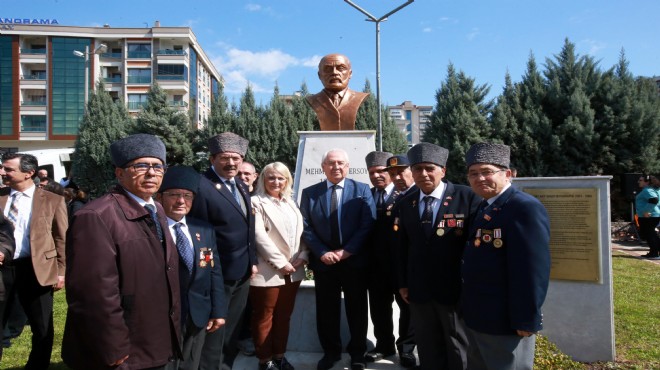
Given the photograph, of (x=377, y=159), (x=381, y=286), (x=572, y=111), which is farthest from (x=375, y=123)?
(x=381, y=286)

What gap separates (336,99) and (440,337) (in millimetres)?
3567

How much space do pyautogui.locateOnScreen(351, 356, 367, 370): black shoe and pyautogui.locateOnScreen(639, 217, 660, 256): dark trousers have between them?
9.10 m

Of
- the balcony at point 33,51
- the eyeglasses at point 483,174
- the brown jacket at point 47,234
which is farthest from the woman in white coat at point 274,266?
the balcony at point 33,51

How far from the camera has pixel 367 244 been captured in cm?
378

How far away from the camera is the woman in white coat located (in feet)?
11.6

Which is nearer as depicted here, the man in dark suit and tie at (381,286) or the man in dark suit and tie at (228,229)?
the man in dark suit and tie at (228,229)

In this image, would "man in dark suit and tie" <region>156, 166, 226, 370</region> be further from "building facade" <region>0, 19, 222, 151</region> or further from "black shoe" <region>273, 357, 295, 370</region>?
"building facade" <region>0, 19, 222, 151</region>

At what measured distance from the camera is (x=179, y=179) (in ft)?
8.77

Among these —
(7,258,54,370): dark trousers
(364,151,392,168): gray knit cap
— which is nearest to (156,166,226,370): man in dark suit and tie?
(7,258,54,370): dark trousers

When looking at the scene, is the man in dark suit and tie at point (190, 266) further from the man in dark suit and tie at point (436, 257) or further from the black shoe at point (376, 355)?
the black shoe at point (376, 355)

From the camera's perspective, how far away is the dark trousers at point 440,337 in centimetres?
303

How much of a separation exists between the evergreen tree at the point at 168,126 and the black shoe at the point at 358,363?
21.1m

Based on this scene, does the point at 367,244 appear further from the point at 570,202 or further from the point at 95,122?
the point at 95,122

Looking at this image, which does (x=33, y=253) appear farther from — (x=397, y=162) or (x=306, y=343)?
(x=397, y=162)
